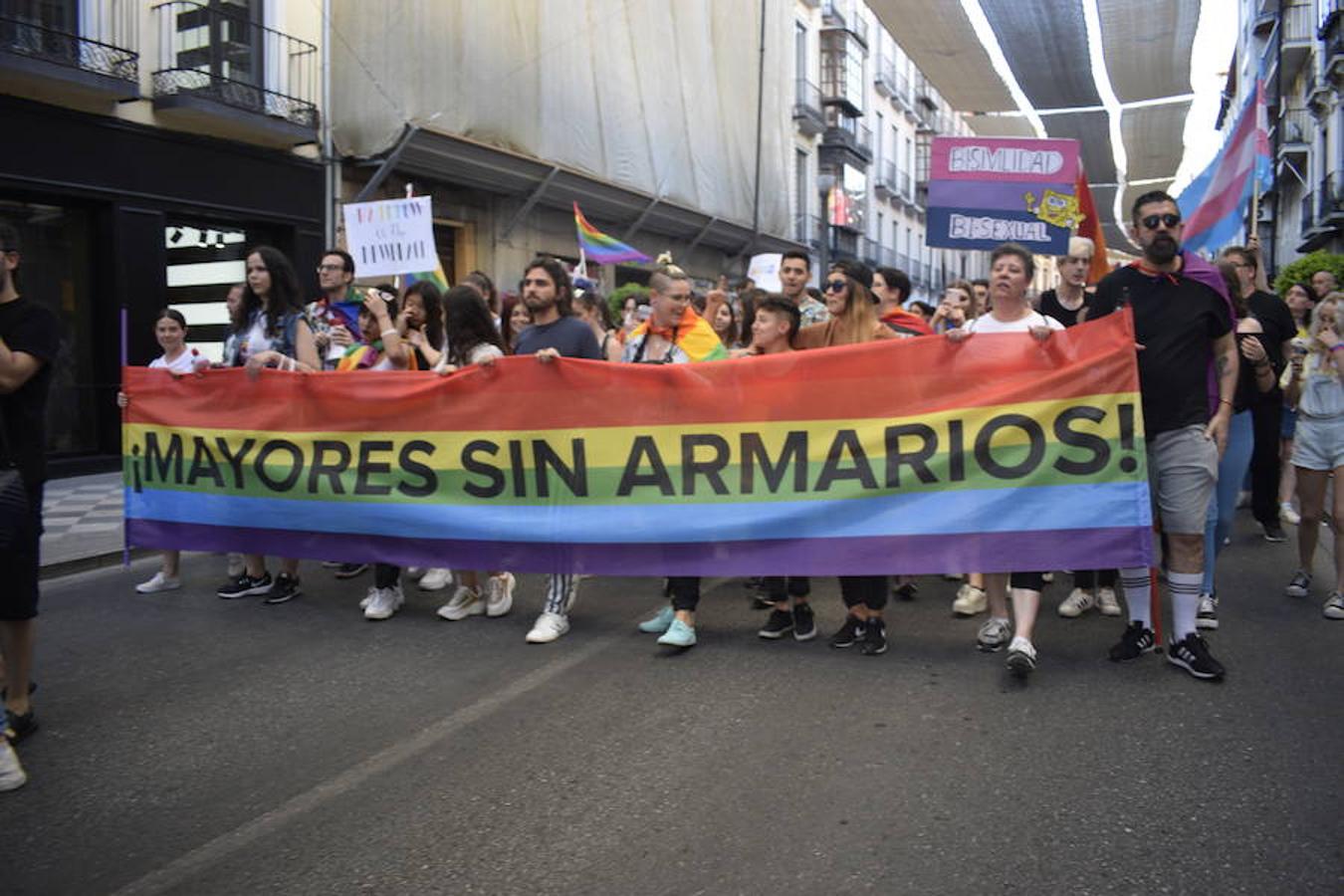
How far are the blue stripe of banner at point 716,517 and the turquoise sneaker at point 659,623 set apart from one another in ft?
1.50

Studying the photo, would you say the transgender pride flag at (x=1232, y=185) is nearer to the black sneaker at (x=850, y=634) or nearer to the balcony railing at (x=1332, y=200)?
the black sneaker at (x=850, y=634)

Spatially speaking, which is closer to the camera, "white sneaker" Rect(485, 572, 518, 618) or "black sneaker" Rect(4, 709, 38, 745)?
"black sneaker" Rect(4, 709, 38, 745)

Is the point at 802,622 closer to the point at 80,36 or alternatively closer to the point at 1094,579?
the point at 1094,579

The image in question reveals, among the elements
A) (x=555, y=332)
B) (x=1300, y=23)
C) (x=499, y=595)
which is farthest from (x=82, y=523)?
(x=1300, y=23)

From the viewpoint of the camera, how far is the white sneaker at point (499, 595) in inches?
240

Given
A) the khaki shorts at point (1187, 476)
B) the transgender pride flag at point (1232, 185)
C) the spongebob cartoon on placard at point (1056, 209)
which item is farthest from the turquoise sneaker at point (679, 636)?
the spongebob cartoon on placard at point (1056, 209)

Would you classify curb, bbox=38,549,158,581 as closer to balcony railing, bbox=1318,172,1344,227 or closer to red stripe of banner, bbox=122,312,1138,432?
red stripe of banner, bbox=122,312,1138,432

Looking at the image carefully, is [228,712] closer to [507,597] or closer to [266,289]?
[507,597]

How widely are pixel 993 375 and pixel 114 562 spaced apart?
6297mm

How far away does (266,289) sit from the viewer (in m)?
6.55

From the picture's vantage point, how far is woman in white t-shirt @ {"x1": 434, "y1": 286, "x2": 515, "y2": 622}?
240 inches

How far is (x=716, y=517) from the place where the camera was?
5461mm

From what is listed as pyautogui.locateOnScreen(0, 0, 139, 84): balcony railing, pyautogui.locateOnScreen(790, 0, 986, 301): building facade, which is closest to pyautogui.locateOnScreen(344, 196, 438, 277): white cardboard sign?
pyautogui.locateOnScreen(0, 0, 139, 84): balcony railing

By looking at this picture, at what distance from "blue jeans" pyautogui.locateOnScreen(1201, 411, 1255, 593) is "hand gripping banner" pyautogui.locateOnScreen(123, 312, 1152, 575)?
1221mm
